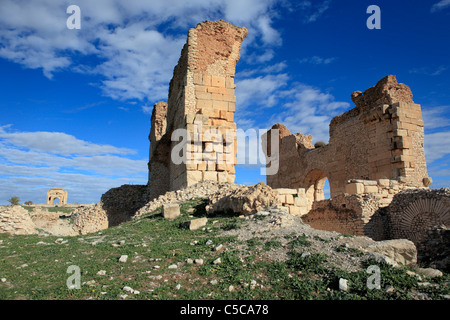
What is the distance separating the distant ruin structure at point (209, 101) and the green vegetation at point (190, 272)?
4430 mm

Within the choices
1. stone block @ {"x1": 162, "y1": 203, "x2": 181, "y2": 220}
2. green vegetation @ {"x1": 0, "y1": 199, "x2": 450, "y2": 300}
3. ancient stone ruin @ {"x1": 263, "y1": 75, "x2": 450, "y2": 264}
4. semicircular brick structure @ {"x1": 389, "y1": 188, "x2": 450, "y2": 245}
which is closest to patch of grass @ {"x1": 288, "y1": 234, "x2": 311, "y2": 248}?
green vegetation @ {"x1": 0, "y1": 199, "x2": 450, "y2": 300}

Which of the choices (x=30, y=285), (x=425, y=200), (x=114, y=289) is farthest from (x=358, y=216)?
(x=30, y=285)

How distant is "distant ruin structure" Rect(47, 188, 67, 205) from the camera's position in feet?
124

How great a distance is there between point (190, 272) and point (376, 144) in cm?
1222

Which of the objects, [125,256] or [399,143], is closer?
[125,256]

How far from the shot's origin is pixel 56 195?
38000 millimetres

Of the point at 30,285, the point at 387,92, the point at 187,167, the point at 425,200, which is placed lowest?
the point at 30,285

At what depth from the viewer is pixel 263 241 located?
504cm

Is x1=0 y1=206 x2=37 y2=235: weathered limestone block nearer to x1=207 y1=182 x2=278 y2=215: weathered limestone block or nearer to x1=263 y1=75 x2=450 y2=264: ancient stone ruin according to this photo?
x1=207 y1=182 x2=278 y2=215: weathered limestone block

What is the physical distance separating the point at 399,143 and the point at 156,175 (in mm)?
11584

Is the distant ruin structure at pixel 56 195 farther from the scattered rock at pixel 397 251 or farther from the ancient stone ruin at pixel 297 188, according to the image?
the scattered rock at pixel 397 251

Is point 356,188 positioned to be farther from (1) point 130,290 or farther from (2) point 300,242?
(1) point 130,290

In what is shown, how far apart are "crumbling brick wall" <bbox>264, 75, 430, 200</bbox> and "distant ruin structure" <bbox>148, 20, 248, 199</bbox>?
23.0 feet

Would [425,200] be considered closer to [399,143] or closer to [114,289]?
[399,143]
